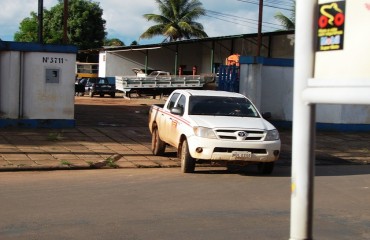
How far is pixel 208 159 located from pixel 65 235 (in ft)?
16.3

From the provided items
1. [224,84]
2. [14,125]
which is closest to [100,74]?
[224,84]

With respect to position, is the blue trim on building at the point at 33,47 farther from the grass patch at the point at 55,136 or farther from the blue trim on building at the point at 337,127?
the blue trim on building at the point at 337,127

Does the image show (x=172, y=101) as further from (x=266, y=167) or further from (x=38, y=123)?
(x=38, y=123)

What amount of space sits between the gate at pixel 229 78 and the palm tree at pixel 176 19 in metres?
31.8

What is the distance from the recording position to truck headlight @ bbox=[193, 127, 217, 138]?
11.1 meters

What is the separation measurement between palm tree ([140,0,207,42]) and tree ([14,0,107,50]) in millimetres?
11678

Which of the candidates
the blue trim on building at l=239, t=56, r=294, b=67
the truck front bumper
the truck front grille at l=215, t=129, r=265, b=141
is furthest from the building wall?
the truck front bumper

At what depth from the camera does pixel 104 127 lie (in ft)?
63.9

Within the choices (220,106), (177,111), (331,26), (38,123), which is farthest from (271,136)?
(38,123)

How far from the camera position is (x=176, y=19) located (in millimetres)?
55500

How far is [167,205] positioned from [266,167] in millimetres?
4046

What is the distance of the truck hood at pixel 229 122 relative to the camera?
11.3 meters

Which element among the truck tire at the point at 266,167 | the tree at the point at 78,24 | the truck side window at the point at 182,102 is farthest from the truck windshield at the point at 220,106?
Answer: the tree at the point at 78,24

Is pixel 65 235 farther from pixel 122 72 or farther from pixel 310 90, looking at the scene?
pixel 122 72
